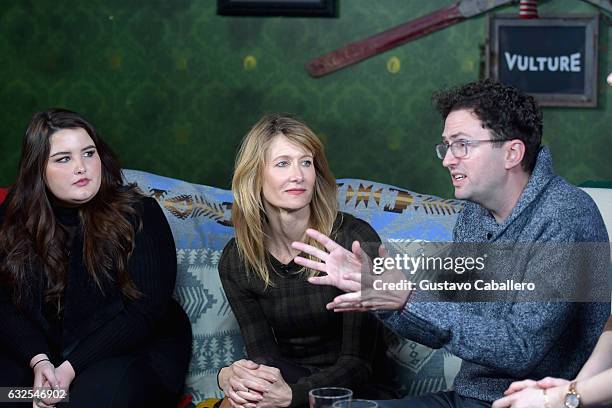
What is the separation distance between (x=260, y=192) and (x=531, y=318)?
3.05 ft

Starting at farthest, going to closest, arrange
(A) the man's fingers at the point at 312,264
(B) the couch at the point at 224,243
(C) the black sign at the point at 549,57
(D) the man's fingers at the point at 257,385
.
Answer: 1. (C) the black sign at the point at 549,57
2. (B) the couch at the point at 224,243
3. (D) the man's fingers at the point at 257,385
4. (A) the man's fingers at the point at 312,264

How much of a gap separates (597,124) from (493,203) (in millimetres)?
1690

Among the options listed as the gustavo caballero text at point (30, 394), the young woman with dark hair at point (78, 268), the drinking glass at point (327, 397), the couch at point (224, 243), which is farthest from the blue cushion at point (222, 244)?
the drinking glass at point (327, 397)

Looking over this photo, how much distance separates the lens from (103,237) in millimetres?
2439

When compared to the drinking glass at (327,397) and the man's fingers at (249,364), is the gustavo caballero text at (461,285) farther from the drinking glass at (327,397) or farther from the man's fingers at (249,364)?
the man's fingers at (249,364)

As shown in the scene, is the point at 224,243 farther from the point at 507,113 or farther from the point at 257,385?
the point at 507,113

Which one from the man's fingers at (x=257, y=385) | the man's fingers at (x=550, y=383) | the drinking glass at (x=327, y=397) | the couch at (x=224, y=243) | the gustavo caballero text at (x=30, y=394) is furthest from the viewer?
the couch at (x=224, y=243)

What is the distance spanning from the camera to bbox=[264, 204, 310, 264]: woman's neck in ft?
7.97

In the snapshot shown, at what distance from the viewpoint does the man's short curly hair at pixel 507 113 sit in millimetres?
2029

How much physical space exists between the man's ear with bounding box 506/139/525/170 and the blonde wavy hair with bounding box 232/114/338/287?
1.92 ft

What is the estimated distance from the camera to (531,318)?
1.79 meters

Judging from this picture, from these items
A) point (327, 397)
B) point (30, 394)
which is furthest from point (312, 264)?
point (30, 394)

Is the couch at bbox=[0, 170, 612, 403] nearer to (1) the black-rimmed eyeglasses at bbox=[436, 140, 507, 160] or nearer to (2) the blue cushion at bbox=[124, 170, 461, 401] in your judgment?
(2) the blue cushion at bbox=[124, 170, 461, 401]

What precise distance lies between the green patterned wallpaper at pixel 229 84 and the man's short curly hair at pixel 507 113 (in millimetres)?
1482
